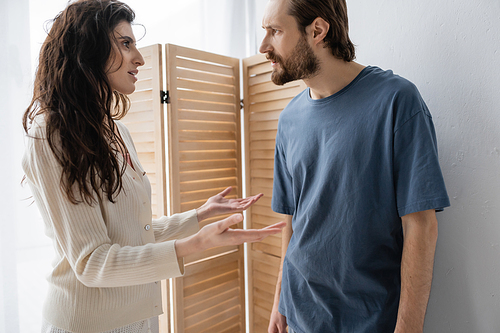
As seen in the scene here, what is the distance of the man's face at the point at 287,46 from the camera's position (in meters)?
1.04

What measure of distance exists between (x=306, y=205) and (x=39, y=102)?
30.9 inches

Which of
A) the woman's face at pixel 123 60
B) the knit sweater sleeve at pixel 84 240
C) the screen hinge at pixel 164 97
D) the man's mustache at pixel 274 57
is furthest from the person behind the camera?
the screen hinge at pixel 164 97

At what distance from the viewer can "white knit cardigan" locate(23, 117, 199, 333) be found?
2.61 feet

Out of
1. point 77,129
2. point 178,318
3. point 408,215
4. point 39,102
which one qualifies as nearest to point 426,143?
point 408,215

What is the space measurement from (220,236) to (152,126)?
0.97m

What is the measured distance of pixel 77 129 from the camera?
0.83m

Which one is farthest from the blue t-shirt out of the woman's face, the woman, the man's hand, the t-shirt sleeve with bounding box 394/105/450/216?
the woman's face

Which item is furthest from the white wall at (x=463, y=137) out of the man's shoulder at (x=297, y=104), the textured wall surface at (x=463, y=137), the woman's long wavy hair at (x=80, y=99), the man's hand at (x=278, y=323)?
the woman's long wavy hair at (x=80, y=99)

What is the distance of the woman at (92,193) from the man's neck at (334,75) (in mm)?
457

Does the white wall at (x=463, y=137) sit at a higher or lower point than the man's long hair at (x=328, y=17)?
lower

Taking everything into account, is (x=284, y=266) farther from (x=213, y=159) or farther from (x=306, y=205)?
(x=213, y=159)

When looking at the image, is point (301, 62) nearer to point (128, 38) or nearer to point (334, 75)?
point (334, 75)

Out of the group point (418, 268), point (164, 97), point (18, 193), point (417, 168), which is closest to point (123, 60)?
point (164, 97)

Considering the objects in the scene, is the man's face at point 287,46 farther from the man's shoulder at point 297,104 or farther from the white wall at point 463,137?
the white wall at point 463,137
